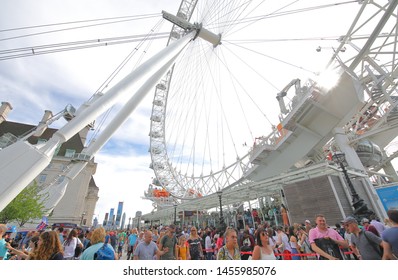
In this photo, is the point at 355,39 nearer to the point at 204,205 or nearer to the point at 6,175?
the point at 6,175

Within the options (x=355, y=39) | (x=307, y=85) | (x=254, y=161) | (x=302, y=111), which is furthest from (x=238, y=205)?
(x=355, y=39)

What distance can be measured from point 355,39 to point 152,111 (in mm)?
30360

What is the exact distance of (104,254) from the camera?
2.98 metres

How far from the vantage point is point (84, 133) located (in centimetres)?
4644

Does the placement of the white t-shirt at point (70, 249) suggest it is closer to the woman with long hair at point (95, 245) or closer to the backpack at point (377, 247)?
the woman with long hair at point (95, 245)

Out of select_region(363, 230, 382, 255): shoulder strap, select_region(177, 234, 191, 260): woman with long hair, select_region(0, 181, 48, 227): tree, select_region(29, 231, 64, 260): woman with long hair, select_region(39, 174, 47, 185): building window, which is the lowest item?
select_region(177, 234, 191, 260): woman with long hair

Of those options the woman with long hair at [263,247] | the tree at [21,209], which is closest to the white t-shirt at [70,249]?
the woman with long hair at [263,247]

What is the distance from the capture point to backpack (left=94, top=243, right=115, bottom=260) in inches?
116

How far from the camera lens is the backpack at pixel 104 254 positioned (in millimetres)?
2947

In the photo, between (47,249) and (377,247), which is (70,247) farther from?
(377,247)

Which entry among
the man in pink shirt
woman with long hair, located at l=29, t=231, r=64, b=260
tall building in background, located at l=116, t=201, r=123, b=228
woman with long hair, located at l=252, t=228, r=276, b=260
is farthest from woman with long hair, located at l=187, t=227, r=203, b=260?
tall building in background, located at l=116, t=201, r=123, b=228

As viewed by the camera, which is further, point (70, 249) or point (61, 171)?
point (61, 171)

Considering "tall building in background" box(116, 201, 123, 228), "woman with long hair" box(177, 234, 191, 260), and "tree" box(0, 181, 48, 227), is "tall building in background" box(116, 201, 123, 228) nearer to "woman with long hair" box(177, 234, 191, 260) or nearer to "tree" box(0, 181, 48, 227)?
"tree" box(0, 181, 48, 227)

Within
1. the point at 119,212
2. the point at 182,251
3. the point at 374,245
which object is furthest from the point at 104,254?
the point at 119,212
